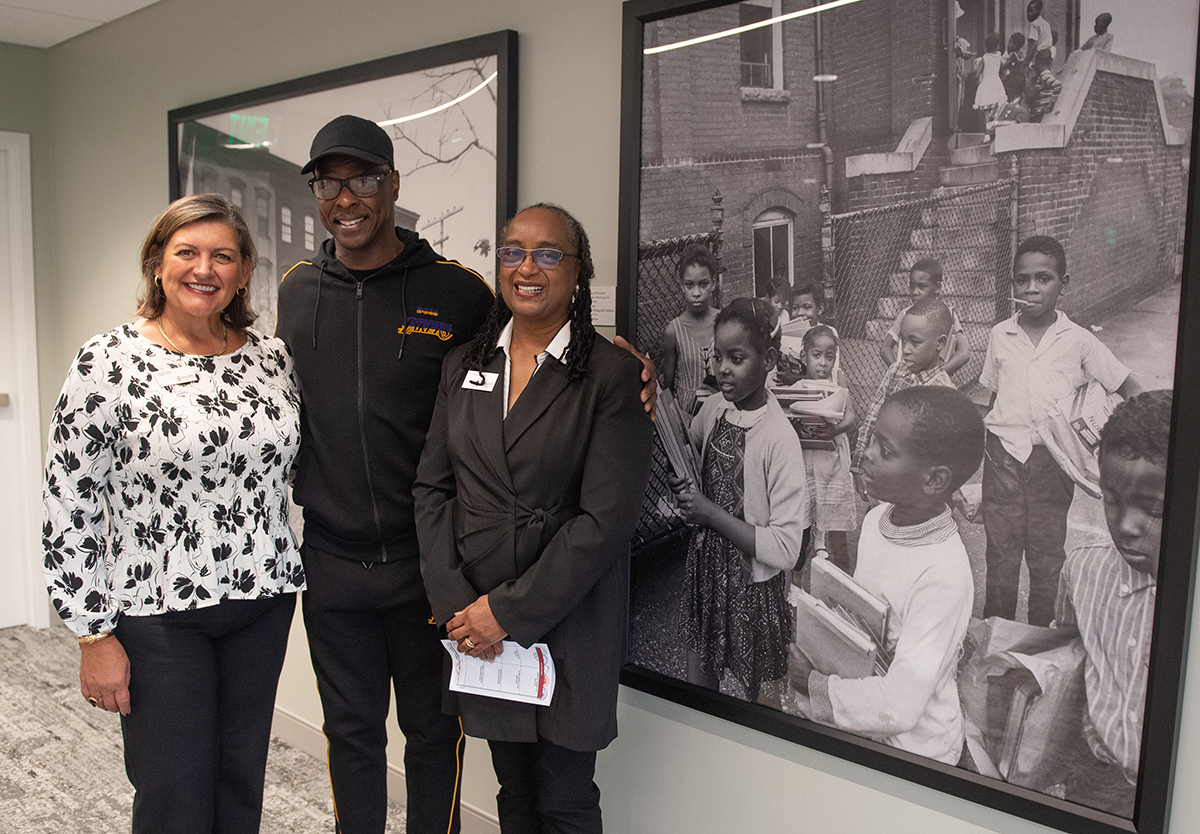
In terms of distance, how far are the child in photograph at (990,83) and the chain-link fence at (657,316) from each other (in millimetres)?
583

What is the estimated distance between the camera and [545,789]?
1.77m

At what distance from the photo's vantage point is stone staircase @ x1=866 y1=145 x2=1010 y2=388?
4.94 ft

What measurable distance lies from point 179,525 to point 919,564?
1.38 meters

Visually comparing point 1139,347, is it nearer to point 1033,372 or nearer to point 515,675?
point 1033,372

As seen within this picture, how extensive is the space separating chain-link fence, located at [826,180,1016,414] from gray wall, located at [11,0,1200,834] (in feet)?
1.84

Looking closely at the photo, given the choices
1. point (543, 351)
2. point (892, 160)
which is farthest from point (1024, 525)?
point (543, 351)

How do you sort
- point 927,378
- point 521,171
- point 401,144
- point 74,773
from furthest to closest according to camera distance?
point 74,773 < point 401,144 < point 521,171 < point 927,378

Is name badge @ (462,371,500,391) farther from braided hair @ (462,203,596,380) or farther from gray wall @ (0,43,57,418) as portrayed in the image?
gray wall @ (0,43,57,418)

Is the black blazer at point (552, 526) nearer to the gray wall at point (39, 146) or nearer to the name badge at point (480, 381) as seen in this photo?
the name badge at point (480, 381)

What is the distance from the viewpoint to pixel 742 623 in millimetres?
1866

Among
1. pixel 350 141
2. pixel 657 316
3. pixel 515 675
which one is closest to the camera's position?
pixel 515 675

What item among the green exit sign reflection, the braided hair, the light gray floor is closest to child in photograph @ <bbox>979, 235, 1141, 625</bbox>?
the braided hair

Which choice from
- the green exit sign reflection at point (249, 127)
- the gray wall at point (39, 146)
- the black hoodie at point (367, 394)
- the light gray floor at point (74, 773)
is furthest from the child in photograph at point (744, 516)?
the gray wall at point (39, 146)

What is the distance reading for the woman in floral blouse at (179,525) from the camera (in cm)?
165
